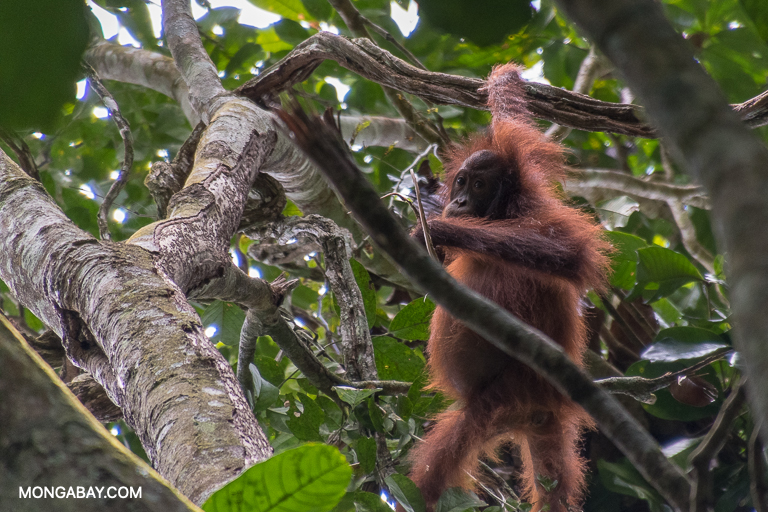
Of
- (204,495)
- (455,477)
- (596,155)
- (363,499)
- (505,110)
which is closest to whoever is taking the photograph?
(204,495)

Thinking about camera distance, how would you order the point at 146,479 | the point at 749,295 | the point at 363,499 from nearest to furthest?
1. the point at 749,295
2. the point at 146,479
3. the point at 363,499

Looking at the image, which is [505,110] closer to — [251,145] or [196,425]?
[251,145]

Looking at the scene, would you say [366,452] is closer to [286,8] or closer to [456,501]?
[456,501]

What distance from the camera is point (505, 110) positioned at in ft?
8.63

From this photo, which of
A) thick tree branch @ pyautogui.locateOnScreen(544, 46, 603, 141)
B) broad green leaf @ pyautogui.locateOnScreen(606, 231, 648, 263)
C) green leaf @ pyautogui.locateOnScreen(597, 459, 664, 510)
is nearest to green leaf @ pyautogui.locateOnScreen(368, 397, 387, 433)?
green leaf @ pyautogui.locateOnScreen(597, 459, 664, 510)

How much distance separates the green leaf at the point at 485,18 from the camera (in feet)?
1.55

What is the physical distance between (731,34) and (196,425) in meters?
3.21

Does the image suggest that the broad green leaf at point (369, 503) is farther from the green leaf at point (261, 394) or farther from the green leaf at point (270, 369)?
the green leaf at point (270, 369)

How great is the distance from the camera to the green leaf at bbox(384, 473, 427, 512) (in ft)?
4.92

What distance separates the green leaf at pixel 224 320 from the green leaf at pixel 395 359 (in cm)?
68

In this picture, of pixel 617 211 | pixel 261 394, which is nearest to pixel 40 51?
pixel 261 394

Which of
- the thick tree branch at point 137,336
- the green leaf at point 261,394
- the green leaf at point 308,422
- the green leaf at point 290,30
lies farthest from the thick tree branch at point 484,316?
the green leaf at point 290,30

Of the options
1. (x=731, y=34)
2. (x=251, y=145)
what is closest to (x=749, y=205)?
(x=251, y=145)

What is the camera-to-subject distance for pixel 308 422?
1880mm
